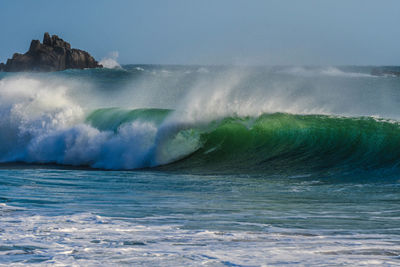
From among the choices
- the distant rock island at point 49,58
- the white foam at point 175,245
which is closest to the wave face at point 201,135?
the white foam at point 175,245

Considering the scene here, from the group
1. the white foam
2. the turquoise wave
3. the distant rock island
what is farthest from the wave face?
the distant rock island

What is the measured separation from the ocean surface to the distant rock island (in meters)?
62.8

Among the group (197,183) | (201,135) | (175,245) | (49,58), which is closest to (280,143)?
(201,135)

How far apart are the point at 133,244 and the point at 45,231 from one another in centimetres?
94

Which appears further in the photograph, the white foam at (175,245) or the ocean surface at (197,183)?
the ocean surface at (197,183)

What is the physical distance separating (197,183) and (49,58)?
72.5 meters

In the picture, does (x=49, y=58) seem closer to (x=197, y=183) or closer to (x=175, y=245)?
(x=197, y=183)

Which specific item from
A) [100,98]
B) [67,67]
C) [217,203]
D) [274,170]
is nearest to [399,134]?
[274,170]

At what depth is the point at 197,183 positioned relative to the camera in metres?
8.99

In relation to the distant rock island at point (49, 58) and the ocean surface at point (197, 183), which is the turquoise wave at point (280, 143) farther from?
the distant rock island at point (49, 58)

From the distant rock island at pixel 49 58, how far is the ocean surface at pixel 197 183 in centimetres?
6275

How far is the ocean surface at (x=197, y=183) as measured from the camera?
14.7 ft

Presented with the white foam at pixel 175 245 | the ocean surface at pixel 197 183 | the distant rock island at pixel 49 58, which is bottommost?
the white foam at pixel 175 245

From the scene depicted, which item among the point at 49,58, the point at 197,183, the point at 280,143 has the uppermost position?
the point at 49,58
